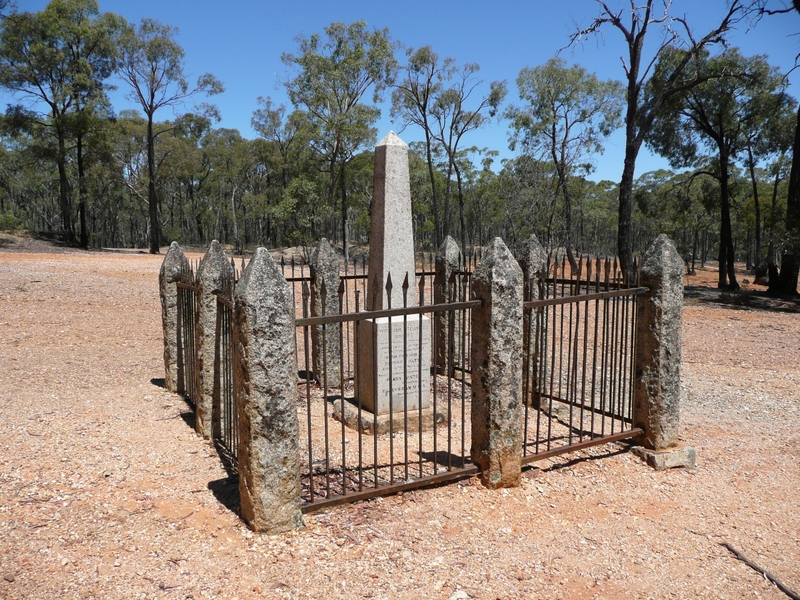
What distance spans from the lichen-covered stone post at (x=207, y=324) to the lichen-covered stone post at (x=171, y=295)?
1.37 m

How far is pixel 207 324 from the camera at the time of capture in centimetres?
528

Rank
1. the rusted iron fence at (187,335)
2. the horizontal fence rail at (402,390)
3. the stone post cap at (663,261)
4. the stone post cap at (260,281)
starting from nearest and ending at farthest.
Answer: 1. the stone post cap at (260,281)
2. the horizontal fence rail at (402,390)
3. the stone post cap at (663,261)
4. the rusted iron fence at (187,335)

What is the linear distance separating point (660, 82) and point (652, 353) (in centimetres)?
2155

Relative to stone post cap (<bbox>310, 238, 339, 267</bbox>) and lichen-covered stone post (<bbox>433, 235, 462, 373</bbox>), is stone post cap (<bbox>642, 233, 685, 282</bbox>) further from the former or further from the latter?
stone post cap (<bbox>310, 238, 339, 267</bbox>)

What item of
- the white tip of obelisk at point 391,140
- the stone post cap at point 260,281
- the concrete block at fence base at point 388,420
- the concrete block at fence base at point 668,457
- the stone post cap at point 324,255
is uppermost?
the white tip of obelisk at point 391,140

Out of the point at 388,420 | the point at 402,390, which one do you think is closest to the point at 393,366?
the point at 402,390

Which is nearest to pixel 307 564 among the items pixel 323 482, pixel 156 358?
pixel 323 482

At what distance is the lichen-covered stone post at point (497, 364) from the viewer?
4.42m

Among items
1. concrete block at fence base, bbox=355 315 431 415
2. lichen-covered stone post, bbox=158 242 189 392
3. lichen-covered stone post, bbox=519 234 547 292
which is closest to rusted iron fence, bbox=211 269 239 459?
concrete block at fence base, bbox=355 315 431 415

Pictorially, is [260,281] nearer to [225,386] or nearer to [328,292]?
[225,386]

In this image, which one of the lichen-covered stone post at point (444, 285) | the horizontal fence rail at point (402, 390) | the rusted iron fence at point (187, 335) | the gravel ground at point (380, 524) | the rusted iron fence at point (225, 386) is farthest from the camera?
the lichen-covered stone post at point (444, 285)

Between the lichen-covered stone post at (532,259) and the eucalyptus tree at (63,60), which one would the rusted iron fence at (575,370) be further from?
the eucalyptus tree at (63,60)

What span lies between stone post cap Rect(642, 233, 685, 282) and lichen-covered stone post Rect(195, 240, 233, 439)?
4003 millimetres

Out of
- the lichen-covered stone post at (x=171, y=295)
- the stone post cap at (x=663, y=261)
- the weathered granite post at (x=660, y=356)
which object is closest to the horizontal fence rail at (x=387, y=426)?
the lichen-covered stone post at (x=171, y=295)
